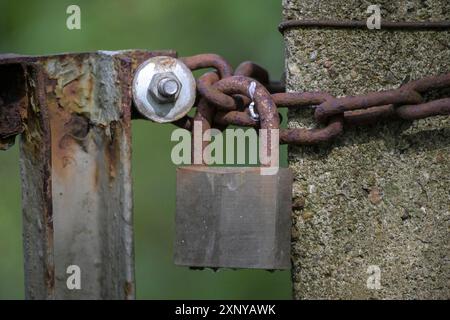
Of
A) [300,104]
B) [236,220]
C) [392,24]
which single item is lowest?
[236,220]

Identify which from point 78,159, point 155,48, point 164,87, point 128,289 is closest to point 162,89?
point 164,87

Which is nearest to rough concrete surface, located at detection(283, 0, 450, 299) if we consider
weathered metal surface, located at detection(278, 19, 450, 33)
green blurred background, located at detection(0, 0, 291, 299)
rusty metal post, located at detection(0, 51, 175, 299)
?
weathered metal surface, located at detection(278, 19, 450, 33)

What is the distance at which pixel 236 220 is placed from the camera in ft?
4.55

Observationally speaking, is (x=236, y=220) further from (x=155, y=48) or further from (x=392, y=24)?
(x=155, y=48)

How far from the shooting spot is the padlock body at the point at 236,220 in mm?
1380

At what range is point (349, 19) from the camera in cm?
139

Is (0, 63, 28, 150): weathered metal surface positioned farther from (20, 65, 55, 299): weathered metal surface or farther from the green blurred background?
the green blurred background

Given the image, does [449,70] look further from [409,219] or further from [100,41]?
[100,41]

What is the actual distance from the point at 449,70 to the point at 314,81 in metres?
0.22

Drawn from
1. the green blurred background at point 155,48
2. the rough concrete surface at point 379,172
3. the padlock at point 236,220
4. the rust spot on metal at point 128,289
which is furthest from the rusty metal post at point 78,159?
the green blurred background at point 155,48

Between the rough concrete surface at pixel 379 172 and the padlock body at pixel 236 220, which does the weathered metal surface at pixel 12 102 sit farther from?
the rough concrete surface at pixel 379 172

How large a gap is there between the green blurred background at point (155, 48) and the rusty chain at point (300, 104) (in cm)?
286

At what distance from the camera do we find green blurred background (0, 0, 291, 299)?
14.4 feet

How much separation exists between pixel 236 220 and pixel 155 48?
3.23m
